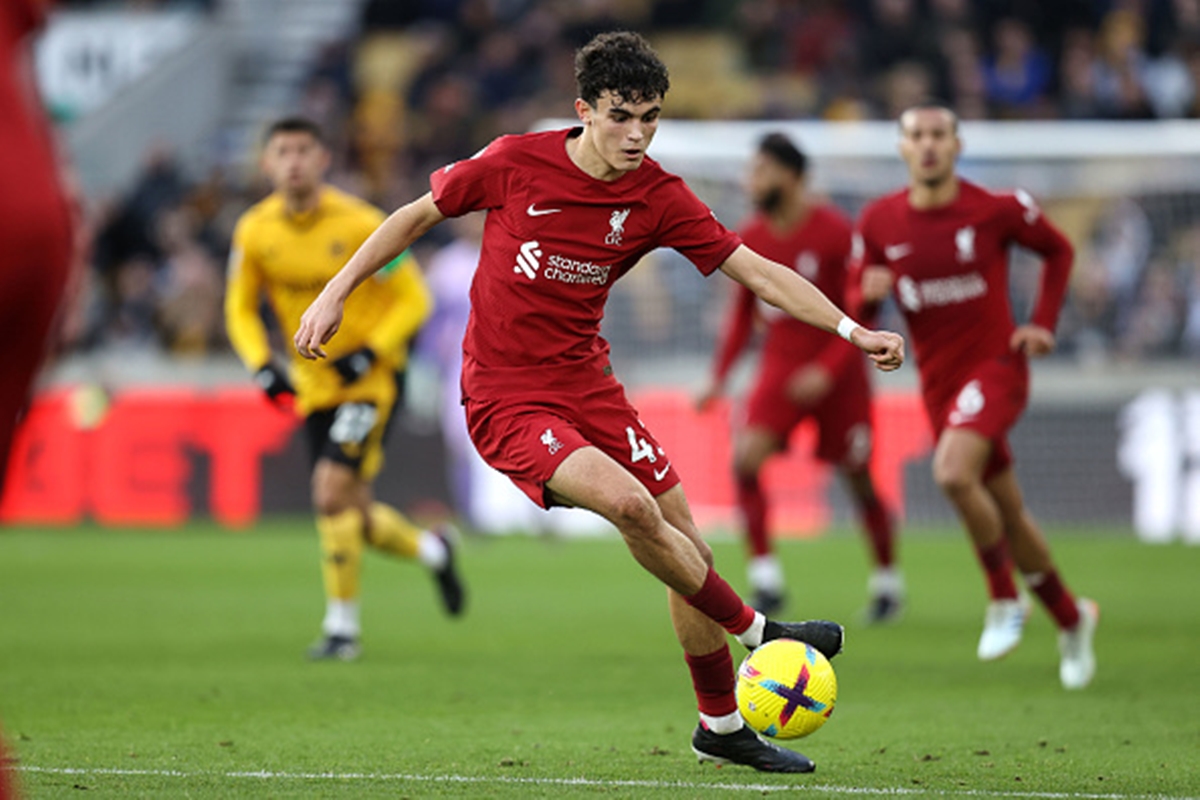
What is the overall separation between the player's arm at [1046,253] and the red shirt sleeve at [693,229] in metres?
2.89

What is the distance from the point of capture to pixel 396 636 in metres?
10.8

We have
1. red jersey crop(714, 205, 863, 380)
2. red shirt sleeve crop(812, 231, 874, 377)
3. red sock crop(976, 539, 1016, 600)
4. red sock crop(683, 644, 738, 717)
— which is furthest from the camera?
red jersey crop(714, 205, 863, 380)

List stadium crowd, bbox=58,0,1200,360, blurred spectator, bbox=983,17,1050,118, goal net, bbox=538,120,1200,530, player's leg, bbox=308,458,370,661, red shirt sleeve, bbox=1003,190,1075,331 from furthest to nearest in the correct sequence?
blurred spectator, bbox=983,17,1050,118
stadium crowd, bbox=58,0,1200,360
goal net, bbox=538,120,1200,530
player's leg, bbox=308,458,370,661
red shirt sleeve, bbox=1003,190,1075,331

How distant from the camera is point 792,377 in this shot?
39.1 feet

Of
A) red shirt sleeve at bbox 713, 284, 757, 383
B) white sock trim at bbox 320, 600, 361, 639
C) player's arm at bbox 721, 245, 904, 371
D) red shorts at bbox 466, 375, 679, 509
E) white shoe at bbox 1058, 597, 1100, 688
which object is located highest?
player's arm at bbox 721, 245, 904, 371

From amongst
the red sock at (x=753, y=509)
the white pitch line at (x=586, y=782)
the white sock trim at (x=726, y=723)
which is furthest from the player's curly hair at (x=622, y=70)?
the red sock at (x=753, y=509)

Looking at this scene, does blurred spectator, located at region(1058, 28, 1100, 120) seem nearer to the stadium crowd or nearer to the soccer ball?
the stadium crowd

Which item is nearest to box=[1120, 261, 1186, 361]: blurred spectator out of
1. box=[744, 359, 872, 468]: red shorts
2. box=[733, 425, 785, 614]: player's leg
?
box=[744, 359, 872, 468]: red shorts

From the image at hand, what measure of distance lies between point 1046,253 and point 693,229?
10.8 feet

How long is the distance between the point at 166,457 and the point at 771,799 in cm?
1436

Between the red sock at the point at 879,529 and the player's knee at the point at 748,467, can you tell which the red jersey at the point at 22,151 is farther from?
the red sock at the point at 879,529

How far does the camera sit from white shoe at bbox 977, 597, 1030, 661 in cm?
884

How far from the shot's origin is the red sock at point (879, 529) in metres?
11.8

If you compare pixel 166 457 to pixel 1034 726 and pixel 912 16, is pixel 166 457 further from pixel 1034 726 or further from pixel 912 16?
pixel 1034 726
